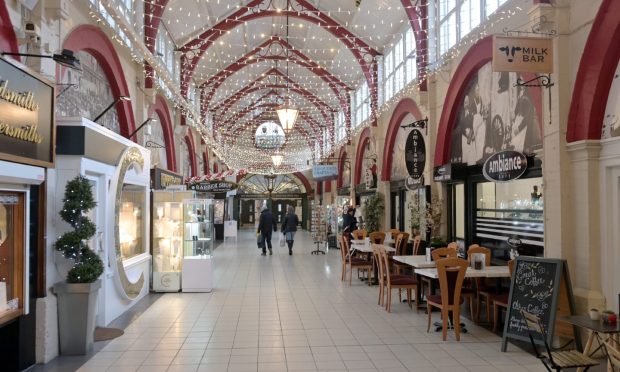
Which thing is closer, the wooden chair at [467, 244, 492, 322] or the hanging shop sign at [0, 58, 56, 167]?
the hanging shop sign at [0, 58, 56, 167]

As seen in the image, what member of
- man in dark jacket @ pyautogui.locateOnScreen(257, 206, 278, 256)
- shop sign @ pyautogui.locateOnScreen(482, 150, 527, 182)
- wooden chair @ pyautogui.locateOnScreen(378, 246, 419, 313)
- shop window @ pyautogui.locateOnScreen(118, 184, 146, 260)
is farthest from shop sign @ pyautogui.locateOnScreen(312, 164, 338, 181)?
shop sign @ pyautogui.locateOnScreen(482, 150, 527, 182)

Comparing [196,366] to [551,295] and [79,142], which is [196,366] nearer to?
[79,142]

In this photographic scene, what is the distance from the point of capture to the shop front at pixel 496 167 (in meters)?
6.82

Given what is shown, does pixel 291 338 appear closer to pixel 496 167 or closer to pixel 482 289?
pixel 482 289

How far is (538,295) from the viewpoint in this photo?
513 centimetres

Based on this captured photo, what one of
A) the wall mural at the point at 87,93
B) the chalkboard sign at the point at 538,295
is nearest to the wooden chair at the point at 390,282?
the chalkboard sign at the point at 538,295

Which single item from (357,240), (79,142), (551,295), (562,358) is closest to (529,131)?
(551,295)

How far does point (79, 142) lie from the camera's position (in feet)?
17.7

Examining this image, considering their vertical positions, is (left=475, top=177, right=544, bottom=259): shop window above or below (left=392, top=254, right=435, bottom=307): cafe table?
above

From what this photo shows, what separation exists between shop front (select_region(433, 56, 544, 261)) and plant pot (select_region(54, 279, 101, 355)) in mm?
5241

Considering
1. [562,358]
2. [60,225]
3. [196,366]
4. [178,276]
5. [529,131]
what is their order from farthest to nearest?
[178,276] < [529,131] < [60,225] < [196,366] < [562,358]

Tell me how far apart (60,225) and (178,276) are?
148 inches

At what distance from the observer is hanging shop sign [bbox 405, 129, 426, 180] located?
10562 millimetres

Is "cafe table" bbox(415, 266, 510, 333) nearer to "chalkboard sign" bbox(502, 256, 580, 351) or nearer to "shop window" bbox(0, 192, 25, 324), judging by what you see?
"chalkboard sign" bbox(502, 256, 580, 351)
